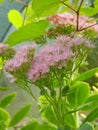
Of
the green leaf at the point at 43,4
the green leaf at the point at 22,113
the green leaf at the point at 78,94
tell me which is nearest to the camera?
the green leaf at the point at 43,4

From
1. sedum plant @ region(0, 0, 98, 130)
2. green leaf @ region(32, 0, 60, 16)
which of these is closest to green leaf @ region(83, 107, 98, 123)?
sedum plant @ region(0, 0, 98, 130)

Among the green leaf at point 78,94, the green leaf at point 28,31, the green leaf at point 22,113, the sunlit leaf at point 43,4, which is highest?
the sunlit leaf at point 43,4

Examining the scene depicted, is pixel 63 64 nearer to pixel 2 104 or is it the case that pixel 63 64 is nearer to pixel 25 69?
pixel 25 69

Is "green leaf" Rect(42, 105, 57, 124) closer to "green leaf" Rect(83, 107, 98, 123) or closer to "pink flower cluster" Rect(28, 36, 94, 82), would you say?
"green leaf" Rect(83, 107, 98, 123)

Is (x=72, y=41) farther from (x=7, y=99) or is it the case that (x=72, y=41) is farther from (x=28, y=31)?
(x=7, y=99)

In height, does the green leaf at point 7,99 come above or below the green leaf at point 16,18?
below

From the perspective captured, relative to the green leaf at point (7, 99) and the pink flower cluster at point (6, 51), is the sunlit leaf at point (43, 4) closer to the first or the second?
the pink flower cluster at point (6, 51)

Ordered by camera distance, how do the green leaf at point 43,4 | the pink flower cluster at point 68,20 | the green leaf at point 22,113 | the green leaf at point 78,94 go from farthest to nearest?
the green leaf at point 22,113, the green leaf at point 78,94, the pink flower cluster at point 68,20, the green leaf at point 43,4

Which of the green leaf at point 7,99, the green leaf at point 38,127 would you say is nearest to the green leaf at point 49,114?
the green leaf at point 38,127
